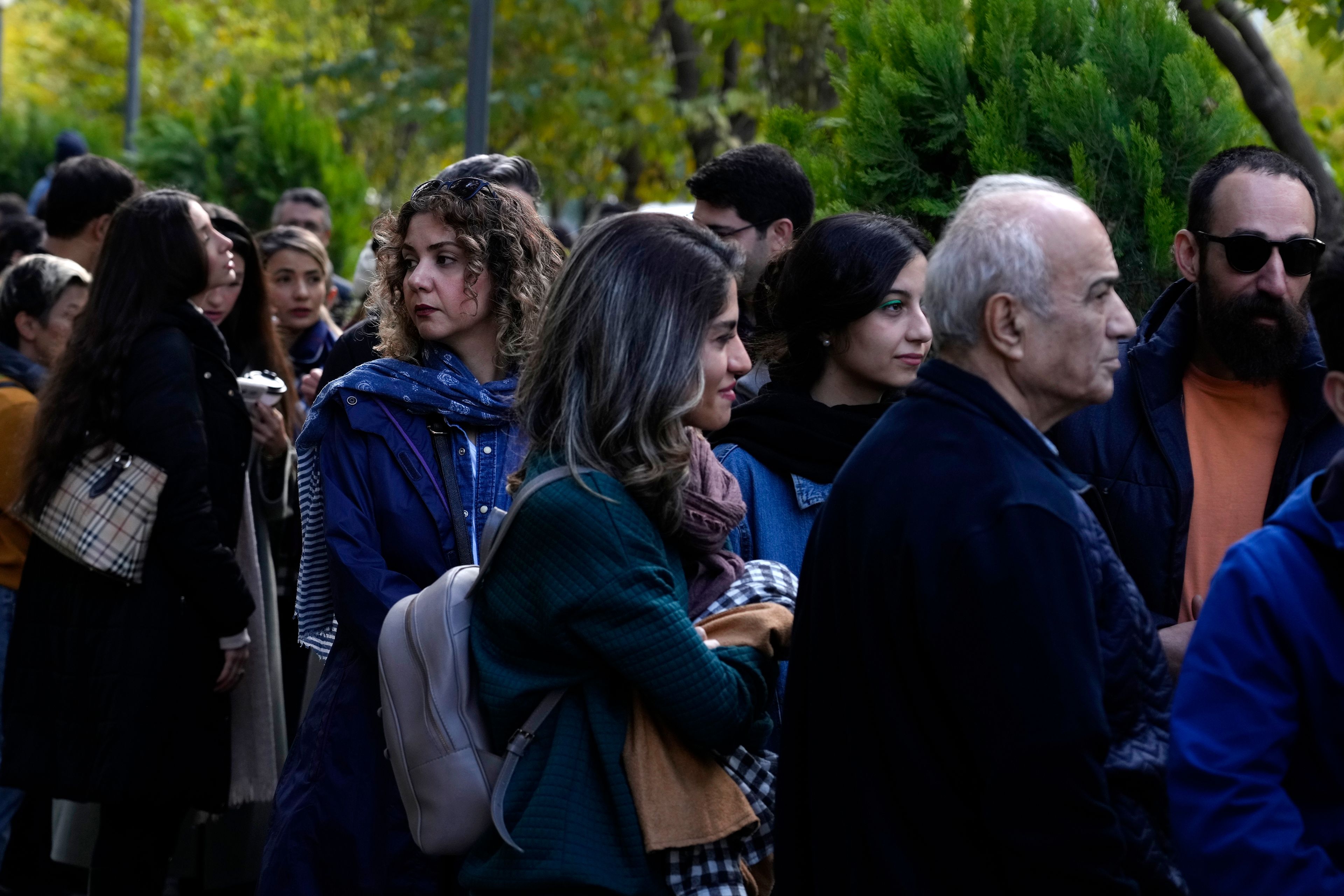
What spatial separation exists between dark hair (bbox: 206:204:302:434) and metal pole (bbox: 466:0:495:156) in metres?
1.09

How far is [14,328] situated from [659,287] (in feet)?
12.4

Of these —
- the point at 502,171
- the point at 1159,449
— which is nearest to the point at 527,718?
the point at 1159,449

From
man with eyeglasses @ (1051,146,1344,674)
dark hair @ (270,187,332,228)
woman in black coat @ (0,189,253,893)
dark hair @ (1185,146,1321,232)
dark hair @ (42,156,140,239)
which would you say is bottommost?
woman in black coat @ (0,189,253,893)

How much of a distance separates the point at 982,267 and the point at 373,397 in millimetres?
1631

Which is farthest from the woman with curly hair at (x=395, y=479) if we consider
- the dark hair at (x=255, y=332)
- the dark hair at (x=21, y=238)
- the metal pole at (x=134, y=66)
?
the metal pole at (x=134, y=66)

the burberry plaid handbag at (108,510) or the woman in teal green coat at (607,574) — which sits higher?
the woman in teal green coat at (607,574)

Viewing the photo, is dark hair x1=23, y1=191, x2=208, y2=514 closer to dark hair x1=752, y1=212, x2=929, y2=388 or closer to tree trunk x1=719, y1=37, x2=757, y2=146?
dark hair x1=752, y1=212, x2=929, y2=388

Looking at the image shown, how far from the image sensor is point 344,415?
3553 mm

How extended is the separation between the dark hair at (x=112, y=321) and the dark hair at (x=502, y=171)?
94cm

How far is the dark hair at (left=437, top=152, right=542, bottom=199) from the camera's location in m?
4.27

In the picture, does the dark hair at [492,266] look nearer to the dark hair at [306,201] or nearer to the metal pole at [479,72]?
the metal pole at [479,72]

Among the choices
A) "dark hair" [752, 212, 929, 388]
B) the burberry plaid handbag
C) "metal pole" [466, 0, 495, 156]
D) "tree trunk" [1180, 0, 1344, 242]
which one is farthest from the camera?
"metal pole" [466, 0, 495, 156]

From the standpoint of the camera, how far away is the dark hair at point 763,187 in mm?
5020

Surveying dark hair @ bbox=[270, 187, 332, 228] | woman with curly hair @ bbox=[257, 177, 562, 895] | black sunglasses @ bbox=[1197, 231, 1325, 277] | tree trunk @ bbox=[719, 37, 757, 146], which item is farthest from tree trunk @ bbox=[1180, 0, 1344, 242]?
tree trunk @ bbox=[719, 37, 757, 146]
